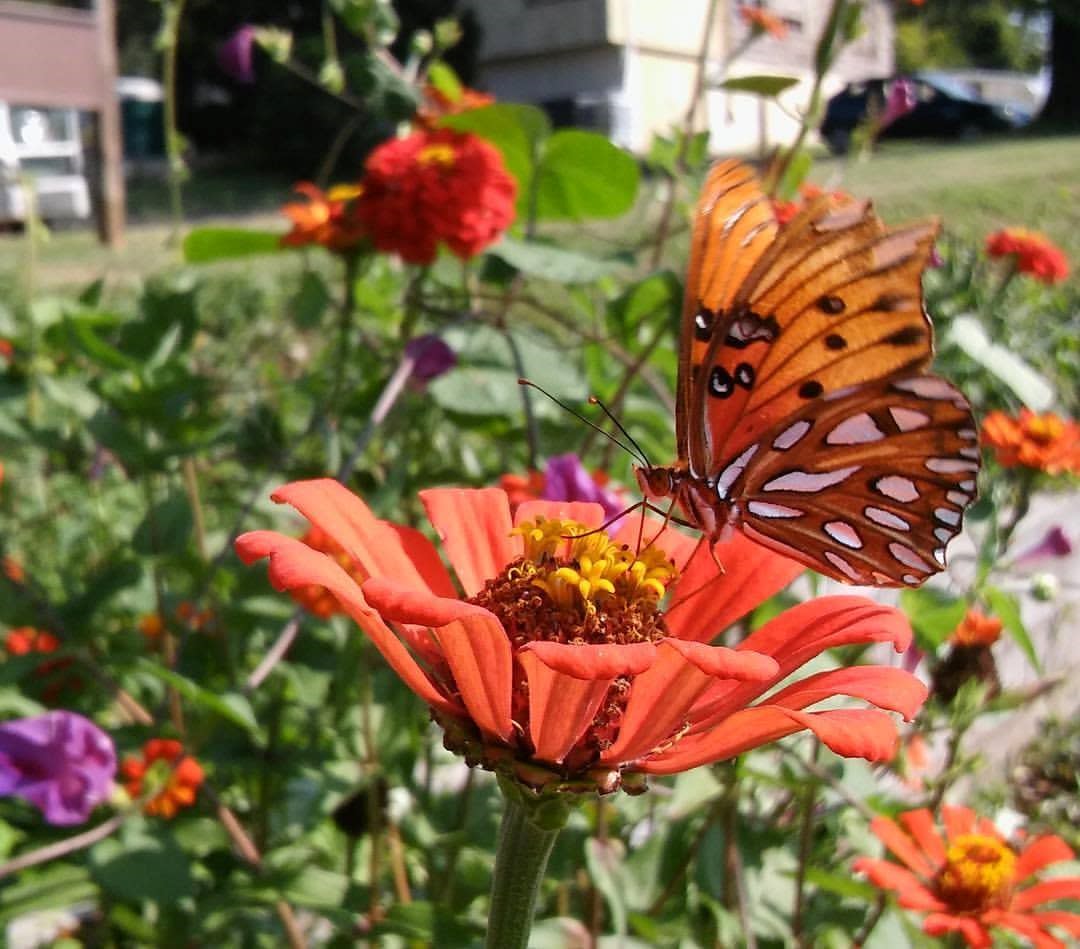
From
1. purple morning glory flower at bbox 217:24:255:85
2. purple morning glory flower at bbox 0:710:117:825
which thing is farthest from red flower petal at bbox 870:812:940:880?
purple morning glory flower at bbox 217:24:255:85

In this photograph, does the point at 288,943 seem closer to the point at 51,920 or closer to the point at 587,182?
the point at 51,920

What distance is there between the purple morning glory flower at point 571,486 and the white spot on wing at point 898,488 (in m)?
Answer: 0.22

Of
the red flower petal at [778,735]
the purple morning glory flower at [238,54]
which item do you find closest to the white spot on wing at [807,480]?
the red flower petal at [778,735]

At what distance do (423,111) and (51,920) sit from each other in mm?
1014

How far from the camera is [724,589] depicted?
0.63 meters

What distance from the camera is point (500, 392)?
1136 millimetres

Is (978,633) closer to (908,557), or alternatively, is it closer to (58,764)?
(908,557)

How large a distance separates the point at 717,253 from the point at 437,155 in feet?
1.82

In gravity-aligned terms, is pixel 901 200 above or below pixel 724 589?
below

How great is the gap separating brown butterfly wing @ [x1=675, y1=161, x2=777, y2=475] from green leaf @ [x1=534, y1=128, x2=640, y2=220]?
0.53 m

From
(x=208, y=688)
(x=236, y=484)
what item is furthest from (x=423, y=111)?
(x=208, y=688)

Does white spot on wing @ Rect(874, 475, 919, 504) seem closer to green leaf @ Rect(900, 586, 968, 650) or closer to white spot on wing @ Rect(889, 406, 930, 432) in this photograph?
white spot on wing @ Rect(889, 406, 930, 432)

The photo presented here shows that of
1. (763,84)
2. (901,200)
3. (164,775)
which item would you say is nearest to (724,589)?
(164,775)

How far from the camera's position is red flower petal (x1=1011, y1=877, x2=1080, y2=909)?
0.87 m
